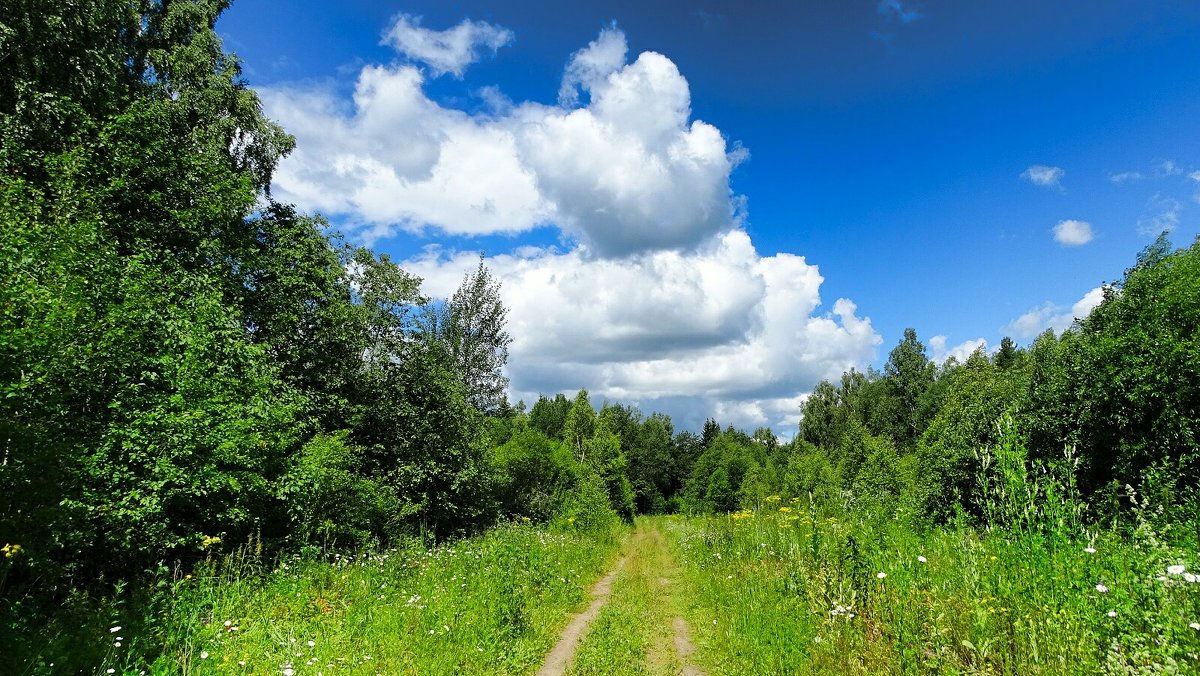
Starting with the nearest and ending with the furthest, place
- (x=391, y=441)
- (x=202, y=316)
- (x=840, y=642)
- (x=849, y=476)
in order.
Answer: (x=840, y=642) → (x=202, y=316) → (x=391, y=441) → (x=849, y=476)

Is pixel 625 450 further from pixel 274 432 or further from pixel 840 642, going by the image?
pixel 840 642

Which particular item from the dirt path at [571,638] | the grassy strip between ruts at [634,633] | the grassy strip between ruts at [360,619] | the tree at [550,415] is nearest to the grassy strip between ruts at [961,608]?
the grassy strip between ruts at [634,633]

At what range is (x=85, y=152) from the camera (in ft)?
43.6

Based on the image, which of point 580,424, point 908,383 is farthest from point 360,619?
point 908,383

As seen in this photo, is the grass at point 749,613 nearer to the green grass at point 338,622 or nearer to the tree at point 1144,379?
the green grass at point 338,622

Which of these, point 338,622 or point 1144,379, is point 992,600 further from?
point 1144,379

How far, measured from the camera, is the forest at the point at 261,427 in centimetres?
634

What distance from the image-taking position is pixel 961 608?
5.89 metres

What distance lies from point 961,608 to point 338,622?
8370 mm

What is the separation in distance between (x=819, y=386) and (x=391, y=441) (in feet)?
284

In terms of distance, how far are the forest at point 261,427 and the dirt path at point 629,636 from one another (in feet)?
2.04

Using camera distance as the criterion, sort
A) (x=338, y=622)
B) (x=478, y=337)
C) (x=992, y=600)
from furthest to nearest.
A: (x=478, y=337), (x=338, y=622), (x=992, y=600)

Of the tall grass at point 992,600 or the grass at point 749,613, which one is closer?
the tall grass at point 992,600

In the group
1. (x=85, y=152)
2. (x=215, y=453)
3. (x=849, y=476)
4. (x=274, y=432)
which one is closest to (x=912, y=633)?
(x=215, y=453)
